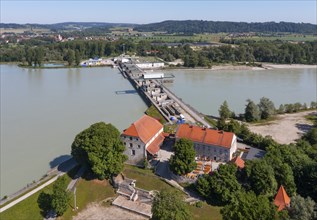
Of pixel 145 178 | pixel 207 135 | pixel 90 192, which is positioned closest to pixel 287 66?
pixel 207 135

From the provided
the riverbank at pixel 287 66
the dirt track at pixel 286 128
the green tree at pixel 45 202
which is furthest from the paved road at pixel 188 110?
the riverbank at pixel 287 66

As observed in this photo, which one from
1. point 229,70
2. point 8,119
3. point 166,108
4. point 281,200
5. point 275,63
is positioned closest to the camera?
point 281,200

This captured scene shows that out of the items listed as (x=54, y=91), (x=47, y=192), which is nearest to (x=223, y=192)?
(x=47, y=192)

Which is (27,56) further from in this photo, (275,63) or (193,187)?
(193,187)

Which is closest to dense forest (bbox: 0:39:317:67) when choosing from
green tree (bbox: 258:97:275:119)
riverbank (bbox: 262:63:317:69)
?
riverbank (bbox: 262:63:317:69)

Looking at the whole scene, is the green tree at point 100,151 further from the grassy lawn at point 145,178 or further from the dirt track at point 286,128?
the dirt track at point 286,128

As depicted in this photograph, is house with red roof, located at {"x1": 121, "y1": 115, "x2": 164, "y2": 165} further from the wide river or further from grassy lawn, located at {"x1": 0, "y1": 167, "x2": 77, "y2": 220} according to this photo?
grassy lawn, located at {"x1": 0, "y1": 167, "x2": 77, "y2": 220}
